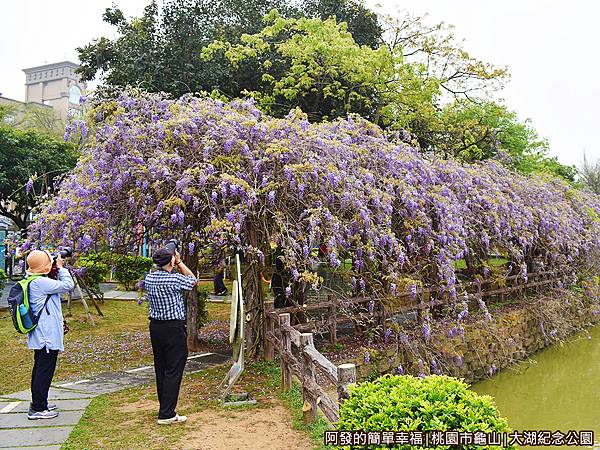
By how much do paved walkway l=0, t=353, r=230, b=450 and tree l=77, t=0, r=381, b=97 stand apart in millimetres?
7281

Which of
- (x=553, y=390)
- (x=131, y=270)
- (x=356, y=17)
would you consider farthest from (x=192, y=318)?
(x=356, y=17)

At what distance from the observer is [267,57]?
43.7 ft

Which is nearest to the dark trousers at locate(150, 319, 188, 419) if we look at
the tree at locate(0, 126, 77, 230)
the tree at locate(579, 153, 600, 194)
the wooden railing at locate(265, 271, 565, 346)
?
the wooden railing at locate(265, 271, 565, 346)

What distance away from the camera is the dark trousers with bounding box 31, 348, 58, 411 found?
179 inches

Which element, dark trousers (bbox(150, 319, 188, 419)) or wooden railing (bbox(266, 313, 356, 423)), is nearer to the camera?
wooden railing (bbox(266, 313, 356, 423))

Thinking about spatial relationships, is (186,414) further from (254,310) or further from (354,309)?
(354,309)

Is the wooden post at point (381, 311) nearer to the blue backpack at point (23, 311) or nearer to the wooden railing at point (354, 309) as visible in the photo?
the wooden railing at point (354, 309)

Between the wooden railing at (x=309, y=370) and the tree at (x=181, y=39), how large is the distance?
26.5 feet

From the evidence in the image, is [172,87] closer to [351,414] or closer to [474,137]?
[474,137]

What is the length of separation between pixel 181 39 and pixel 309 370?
10.9m

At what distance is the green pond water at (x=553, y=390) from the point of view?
275 inches

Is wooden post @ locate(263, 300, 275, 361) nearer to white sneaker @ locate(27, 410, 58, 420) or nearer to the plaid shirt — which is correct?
the plaid shirt

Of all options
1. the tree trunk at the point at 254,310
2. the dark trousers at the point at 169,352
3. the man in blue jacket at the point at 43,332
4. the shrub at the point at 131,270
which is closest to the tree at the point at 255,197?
the tree trunk at the point at 254,310

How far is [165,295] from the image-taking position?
4.46 metres
